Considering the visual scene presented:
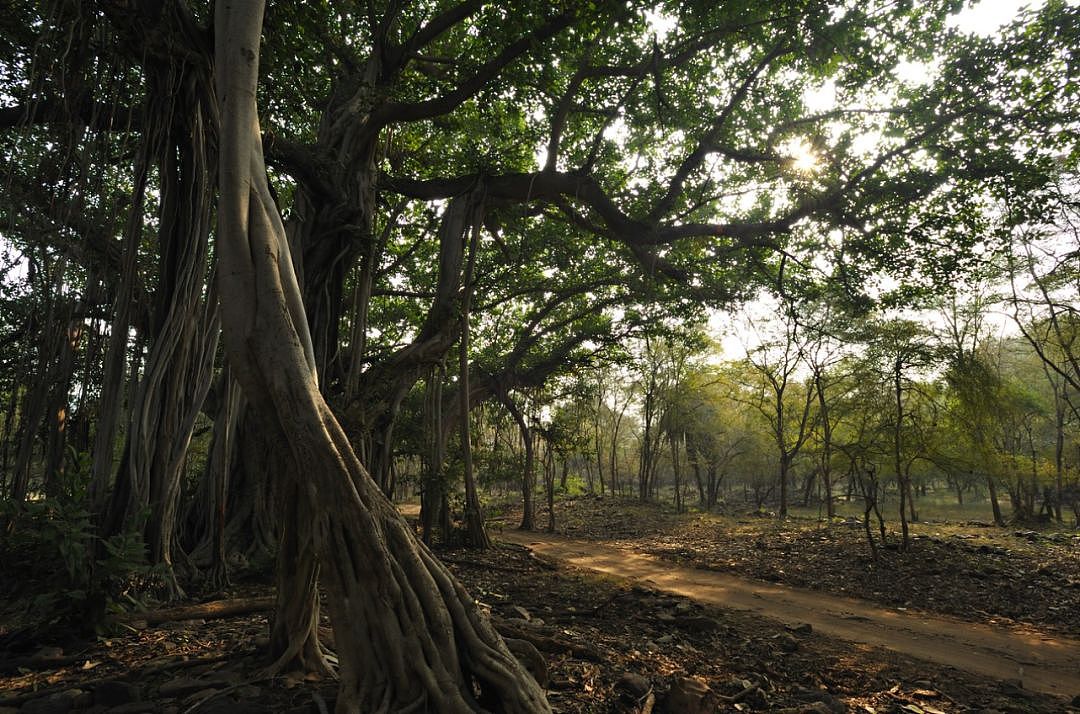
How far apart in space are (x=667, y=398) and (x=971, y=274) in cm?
1714

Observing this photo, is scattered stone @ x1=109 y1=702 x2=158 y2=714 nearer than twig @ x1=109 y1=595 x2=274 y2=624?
Yes

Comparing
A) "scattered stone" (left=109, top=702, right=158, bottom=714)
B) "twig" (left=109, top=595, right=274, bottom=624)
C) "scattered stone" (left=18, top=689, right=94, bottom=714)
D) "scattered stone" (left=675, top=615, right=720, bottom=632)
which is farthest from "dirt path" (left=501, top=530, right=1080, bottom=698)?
"scattered stone" (left=18, top=689, right=94, bottom=714)

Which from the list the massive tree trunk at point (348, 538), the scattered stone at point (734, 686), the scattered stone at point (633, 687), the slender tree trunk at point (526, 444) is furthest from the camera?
the slender tree trunk at point (526, 444)

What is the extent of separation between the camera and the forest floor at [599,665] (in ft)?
8.61

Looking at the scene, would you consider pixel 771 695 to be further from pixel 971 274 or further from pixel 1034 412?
pixel 1034 412

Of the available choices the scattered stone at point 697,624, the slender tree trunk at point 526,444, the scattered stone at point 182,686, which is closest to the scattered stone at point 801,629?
the scattered stone at point 697,624

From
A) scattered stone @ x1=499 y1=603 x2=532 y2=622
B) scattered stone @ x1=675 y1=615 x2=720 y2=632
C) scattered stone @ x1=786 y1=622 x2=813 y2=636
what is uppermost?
scattered stone @ x1=499 y1=603 x2=532 y2=622

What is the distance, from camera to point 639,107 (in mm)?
7641

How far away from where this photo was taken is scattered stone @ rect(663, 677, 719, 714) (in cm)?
278

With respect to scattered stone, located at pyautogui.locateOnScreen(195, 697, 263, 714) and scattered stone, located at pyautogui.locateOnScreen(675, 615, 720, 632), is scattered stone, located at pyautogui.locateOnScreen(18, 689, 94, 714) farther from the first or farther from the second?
scattered stone, located at pyautogui.locateOnScreen(675, 615, 720, 632)

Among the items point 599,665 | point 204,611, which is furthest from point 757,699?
point 204,611

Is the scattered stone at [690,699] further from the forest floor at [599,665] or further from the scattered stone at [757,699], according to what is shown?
the scattered stone at [757,699]

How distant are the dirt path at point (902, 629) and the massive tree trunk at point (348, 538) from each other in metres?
4.86

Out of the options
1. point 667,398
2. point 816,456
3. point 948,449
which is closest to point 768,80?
point 948,449
